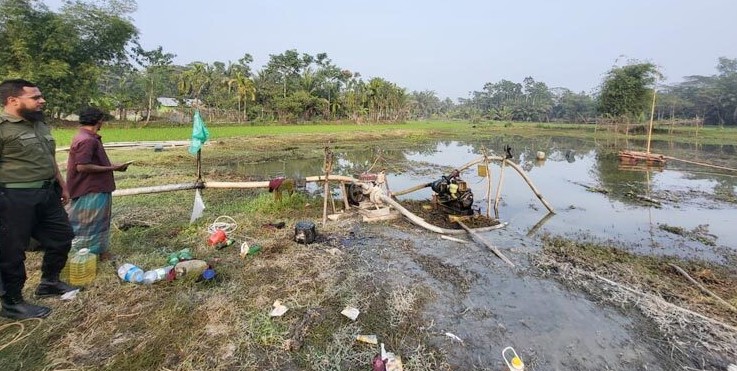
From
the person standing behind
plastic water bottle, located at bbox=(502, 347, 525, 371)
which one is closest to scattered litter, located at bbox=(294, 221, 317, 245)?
the person standing behind

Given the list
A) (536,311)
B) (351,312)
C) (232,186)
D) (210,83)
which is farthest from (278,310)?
(210,83)

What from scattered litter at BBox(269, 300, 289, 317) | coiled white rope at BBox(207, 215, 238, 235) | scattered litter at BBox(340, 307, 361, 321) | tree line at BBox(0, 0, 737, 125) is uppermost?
tree line at BBox(0, 0, 737, 125)

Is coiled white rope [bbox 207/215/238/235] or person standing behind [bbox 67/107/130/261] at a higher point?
person standing behind [bbox 67/107/130/261]

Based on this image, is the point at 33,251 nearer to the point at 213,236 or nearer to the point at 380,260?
the point at 213,236

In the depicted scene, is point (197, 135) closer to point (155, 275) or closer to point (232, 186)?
point (232, 186)

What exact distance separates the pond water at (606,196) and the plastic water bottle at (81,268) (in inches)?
256

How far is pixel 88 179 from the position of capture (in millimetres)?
4008

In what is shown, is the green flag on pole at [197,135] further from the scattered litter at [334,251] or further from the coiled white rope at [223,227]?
the scattered litter at [334,251]

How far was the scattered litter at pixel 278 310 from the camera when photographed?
3.43 metres

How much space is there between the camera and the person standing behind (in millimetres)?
3911

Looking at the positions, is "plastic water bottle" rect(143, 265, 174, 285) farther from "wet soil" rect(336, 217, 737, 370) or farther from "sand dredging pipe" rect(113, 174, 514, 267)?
"wet soil" rect(336, 217, 737, 370)

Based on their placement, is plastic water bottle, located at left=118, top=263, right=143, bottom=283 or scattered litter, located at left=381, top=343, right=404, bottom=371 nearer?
scattered litter, located at left=381, top=343, right=404, bottom=371

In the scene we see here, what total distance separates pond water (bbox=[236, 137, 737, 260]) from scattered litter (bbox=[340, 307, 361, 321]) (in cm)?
463

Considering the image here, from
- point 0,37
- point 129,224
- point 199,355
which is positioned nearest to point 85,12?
point 0,37
